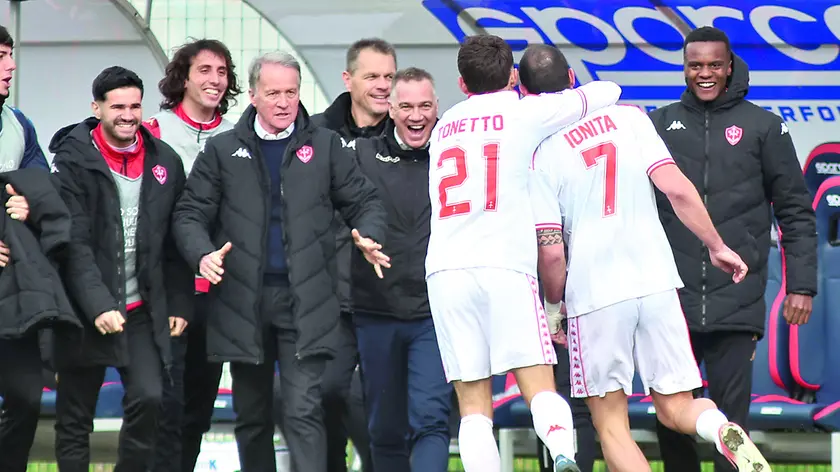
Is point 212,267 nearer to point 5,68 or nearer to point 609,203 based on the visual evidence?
point 5,68

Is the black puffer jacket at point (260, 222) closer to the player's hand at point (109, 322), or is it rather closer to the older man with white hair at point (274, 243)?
the older man with white hair at point (274, 243)

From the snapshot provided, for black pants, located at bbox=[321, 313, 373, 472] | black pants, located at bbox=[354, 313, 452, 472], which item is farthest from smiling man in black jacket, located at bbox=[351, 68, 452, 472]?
black pants, located at bbox=[321, 313, 373, 472]

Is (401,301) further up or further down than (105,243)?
further down

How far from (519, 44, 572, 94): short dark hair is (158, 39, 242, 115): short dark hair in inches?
71.9

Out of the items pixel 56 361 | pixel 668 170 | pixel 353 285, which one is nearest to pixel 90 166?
pixel 56 361

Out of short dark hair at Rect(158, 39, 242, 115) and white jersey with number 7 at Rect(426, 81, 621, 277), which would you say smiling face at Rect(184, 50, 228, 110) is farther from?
white jersey with number 7 at Rect(426, 81, 621, 277)

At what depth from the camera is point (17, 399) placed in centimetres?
621

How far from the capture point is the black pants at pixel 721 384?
627 cm

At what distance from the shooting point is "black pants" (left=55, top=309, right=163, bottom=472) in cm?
615

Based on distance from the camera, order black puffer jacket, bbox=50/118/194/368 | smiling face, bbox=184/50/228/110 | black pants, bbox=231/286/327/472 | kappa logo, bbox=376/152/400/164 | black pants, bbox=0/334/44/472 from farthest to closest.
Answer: smiling face, bbox=184/50/228/110
kappa logo, bbox=376/152/400/164
black pants, bbox=0/334/44/472
black puffer jacket, bbox=50/118/194/368
black pants, bbox=231/286/327/472

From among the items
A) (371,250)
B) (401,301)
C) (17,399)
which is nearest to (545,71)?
(371,250)

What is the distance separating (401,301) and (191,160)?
4.23 feet

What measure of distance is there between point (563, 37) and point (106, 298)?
301cm

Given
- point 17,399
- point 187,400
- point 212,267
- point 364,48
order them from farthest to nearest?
point 364,48, point 187,400, point 17,399, point 212,267
